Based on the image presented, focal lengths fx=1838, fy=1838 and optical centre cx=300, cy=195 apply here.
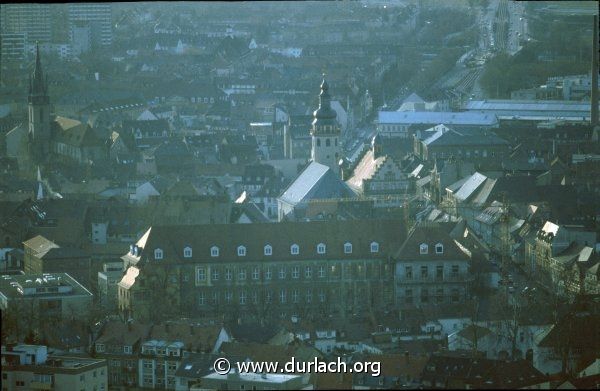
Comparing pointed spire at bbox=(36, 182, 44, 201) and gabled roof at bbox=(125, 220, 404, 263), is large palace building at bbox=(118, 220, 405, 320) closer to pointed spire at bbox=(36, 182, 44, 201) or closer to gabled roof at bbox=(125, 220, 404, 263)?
gabled roof at bbox=(125, 220, 404, 263)

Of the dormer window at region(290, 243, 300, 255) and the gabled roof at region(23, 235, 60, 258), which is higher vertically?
the dormer window at region(290, 243, 300, 255)

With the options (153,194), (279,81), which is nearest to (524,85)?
(279,81)

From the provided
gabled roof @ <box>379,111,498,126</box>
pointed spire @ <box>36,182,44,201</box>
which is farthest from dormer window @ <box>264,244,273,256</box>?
gabled roof @ <box>379,111,498,126</box>

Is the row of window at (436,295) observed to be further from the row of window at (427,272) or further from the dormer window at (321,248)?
the dormer window at (321,248)

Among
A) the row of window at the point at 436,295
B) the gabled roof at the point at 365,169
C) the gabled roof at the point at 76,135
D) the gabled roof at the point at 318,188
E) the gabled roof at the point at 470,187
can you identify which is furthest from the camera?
the gabled roof at the point at 76,135

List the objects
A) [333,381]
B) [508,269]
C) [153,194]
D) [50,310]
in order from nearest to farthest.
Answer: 1. [333,381]
2. [50,310]
3. [508,269]
4. [153,194]

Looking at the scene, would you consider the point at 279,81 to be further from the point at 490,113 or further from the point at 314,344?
the point at 314,344

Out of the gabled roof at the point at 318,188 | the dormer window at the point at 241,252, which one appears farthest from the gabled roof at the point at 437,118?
the dormer window at the point at 241,252
